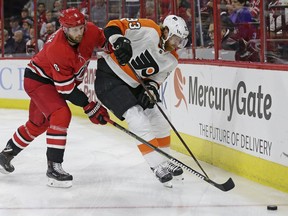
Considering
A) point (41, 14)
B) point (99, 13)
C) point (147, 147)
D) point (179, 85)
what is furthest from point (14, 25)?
point (147, 147)

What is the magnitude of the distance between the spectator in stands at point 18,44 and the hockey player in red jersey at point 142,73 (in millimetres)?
5305

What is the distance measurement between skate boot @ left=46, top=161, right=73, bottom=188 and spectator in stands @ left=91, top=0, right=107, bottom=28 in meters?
4.11

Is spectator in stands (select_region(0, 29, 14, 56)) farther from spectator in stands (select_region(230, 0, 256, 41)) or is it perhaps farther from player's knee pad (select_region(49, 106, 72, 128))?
player's knee pad (select_region(49, 106, 72, 128))

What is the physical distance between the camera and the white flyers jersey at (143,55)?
15.2 ft

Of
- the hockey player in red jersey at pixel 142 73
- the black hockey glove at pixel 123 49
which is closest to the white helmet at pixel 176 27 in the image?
the hockey player in red jersey at pixel 142 73

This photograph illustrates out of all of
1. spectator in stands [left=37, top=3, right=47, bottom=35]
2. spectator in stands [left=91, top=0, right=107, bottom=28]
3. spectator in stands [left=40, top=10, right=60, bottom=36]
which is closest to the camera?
spectator in stands [left=91, top=0, right=107, bottom=28]

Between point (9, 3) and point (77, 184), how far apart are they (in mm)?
6117

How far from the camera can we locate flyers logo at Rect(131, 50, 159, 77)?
4703mm

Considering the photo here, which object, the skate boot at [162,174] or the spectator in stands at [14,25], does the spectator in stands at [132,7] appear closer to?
the spectator in stands at [14,25]

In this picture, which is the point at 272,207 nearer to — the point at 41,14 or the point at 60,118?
the point at 60,118

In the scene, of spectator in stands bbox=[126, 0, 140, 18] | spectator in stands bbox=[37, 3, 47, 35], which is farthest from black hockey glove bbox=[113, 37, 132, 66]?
spectator in stands bbox=[37, 3, 47, 35]

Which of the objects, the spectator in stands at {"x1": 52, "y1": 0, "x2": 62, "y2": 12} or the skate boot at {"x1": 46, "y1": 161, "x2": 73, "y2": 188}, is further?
the spectator in stands at {"x1": 52, "y1": 0, "x2": 62, "y2": 12}

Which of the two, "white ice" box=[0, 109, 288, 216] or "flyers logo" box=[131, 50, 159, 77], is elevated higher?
"flyers logo" box=[131, 50, 159, 77]

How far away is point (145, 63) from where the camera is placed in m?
4.73
